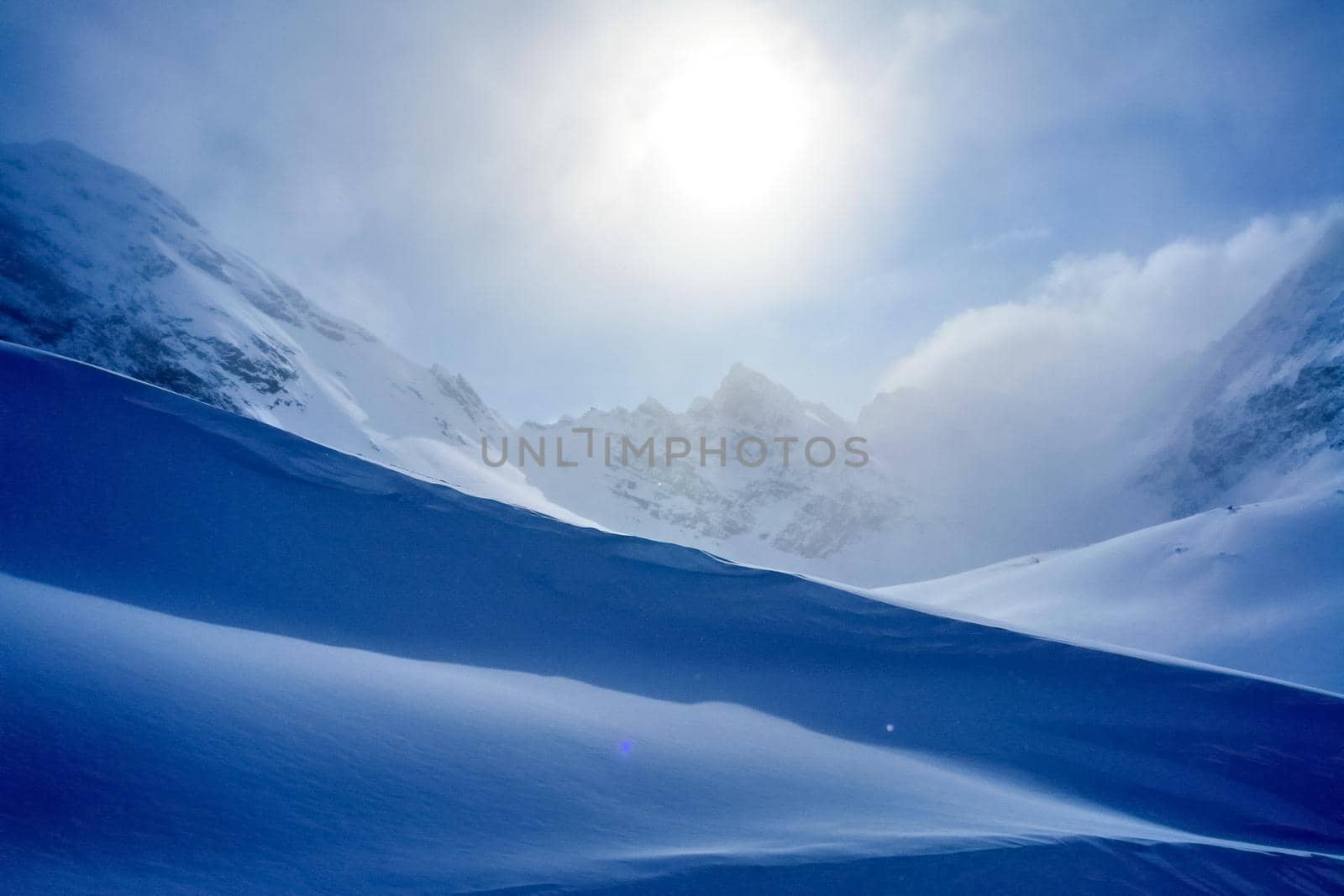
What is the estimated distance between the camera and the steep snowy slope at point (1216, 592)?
1195 cm

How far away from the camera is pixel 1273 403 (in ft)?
245

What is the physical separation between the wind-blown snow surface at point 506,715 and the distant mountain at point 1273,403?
2921 inches

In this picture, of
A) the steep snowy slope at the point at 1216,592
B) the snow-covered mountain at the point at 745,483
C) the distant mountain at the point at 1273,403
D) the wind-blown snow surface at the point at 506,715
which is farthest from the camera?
the snow-covered mountain at the point at 745,483

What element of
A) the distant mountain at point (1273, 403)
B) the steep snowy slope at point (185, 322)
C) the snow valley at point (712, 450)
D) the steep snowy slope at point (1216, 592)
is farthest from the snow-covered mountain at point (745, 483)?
the steep snowy slope at point (1216, 592)

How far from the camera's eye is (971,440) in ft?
379

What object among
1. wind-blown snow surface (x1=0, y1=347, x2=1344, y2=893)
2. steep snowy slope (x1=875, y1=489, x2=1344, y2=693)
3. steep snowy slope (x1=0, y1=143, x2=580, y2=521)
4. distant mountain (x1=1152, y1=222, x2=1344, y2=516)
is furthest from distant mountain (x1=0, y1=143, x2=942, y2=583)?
distant mountain (x1=1152, y1=222, x2=1344, y2=516)

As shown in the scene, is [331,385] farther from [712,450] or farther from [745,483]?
[745,483]

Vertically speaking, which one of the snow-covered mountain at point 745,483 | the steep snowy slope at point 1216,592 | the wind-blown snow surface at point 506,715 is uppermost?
the snow-covered mountain at point 745,483

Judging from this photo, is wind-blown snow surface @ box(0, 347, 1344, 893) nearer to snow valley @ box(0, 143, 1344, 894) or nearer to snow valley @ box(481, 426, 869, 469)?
snow valley @ box(0, 143, 1344, 894)

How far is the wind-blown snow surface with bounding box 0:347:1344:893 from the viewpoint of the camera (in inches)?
102

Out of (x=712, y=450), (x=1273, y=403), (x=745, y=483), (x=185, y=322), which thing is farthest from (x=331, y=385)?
(x=1273, y=403)

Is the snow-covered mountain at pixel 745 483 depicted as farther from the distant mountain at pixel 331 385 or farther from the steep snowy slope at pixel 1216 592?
the steep snowy slope at pixel 1216 592

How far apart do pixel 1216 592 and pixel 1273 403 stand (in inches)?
3226

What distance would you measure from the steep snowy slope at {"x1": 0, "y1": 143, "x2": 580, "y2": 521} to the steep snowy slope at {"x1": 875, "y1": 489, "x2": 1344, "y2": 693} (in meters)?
31.9
